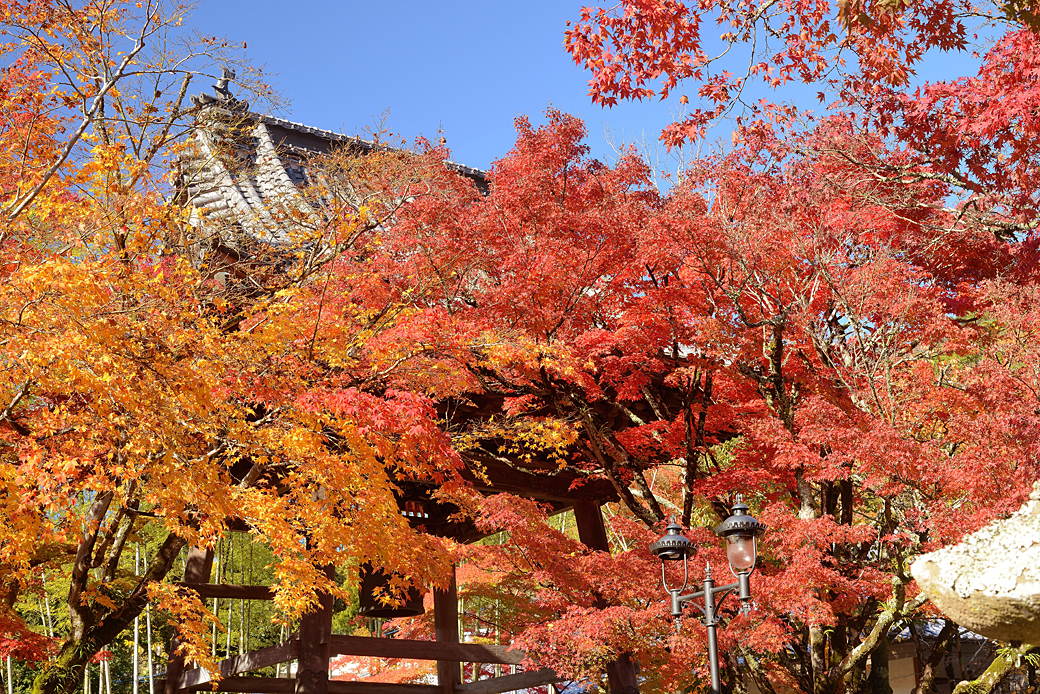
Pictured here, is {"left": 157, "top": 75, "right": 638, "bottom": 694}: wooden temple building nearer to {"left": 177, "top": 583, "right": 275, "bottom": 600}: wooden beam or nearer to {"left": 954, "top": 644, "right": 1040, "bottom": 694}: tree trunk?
{"left": 177, "top": 583, "right": 275, "bottom": 600}: wooden beam

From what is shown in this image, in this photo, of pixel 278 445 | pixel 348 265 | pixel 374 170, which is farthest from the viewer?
pixel 374 170

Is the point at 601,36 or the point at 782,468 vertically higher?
the point at 601,36

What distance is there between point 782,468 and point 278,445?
20.6 ft

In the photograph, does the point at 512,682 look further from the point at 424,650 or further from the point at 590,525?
the point at 590,525

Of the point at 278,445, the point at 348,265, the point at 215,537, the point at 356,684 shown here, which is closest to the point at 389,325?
the point at 348,265

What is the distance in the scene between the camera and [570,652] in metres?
9.30

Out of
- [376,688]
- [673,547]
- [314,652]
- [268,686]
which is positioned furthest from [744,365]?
[268,686]

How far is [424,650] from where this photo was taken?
10.9 meters

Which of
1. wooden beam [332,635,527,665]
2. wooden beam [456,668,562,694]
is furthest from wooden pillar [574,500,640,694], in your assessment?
wooden beam [332,635,527,665]

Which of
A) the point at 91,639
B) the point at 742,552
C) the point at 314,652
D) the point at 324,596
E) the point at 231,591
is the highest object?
the point at 742,552

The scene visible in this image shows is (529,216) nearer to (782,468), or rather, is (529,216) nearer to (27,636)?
(782,468)

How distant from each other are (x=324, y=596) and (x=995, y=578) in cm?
880

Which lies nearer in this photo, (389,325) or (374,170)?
(389,325)

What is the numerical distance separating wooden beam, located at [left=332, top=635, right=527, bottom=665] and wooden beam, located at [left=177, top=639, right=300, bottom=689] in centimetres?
53
